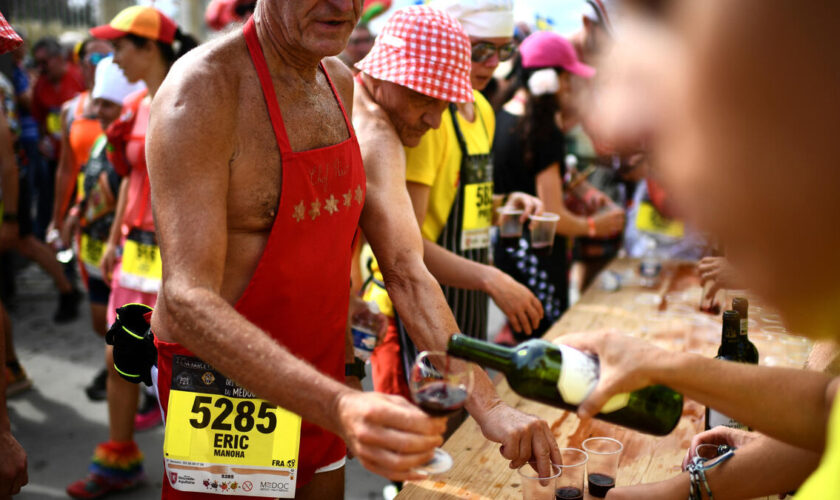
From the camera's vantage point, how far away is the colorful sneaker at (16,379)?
5.46 metres

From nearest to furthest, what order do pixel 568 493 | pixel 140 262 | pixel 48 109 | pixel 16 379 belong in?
pixel 568 493 < pixel 140 262 < pixel 16 379 < pixel 48 109

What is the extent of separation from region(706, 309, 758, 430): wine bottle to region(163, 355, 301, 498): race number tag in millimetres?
1221

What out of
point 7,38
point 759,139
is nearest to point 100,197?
point 7,38

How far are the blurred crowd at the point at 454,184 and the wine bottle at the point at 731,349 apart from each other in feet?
0.80

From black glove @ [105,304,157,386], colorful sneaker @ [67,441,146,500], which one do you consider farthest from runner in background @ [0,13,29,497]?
colorful sneaker @ [67,441,146,500]

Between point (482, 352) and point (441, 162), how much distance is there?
1.85 m

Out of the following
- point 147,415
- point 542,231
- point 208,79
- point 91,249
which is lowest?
Result: point 147,415

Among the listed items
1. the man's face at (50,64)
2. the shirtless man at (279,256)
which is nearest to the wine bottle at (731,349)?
the shirtless man at (279,256)

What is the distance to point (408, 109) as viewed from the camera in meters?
2.81

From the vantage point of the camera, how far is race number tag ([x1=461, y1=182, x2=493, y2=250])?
11.4 feet

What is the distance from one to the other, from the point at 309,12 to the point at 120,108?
323 cm

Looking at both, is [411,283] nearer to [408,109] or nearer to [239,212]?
[239,212]

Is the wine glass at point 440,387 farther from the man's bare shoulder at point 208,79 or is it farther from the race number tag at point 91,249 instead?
the race number tag at point 91,249

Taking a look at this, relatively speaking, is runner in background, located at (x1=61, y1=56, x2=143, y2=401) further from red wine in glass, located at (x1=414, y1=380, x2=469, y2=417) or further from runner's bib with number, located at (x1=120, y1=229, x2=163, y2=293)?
red wine in glass, located at (x1=414, y1=380, x2=469, y2=417)
